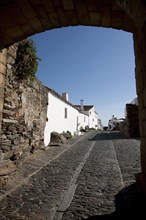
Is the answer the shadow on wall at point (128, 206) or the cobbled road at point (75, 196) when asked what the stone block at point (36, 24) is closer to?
the cobbled road at point (75, 196)

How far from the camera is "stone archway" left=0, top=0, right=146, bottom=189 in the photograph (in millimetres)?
3281

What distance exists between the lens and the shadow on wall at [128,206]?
295cm

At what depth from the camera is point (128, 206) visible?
10.8ft

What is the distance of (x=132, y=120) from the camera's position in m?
17.0

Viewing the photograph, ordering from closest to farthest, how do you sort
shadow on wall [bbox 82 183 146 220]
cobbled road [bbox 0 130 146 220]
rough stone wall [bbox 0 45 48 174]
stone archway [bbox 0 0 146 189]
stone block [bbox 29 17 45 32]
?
shadow on wall [bbox 82 183 146 220] → cobbled road [bbox 0 130 146 220] → stone archway [bbox 0 0 146 189] → stone block [bbox 29 17 45 32] → rough stone wall [bbox 0 45 48 174]

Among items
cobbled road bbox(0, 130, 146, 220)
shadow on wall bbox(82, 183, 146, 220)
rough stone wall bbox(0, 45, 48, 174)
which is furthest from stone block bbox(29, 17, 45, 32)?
shadow on wall bbox(82, 183, 146, 220)

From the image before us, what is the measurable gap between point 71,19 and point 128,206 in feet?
10.5

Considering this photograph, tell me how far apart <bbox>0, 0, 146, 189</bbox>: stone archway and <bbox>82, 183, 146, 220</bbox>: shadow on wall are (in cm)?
37

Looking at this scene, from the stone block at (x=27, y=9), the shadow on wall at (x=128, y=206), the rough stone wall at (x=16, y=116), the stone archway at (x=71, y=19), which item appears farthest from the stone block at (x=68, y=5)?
the shadow on wall at (x=128, y=206)

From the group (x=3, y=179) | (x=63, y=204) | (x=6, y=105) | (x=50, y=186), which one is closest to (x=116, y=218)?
(x=63, y=204)

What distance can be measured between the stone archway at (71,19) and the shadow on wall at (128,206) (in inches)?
14.7

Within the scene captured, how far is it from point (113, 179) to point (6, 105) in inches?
121

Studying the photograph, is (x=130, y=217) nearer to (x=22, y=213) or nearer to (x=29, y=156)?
(x=22, y=213)

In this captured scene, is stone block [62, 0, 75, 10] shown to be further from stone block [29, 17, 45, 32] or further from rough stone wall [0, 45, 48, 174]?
rough stone wall [0, 45, 48, 174]
